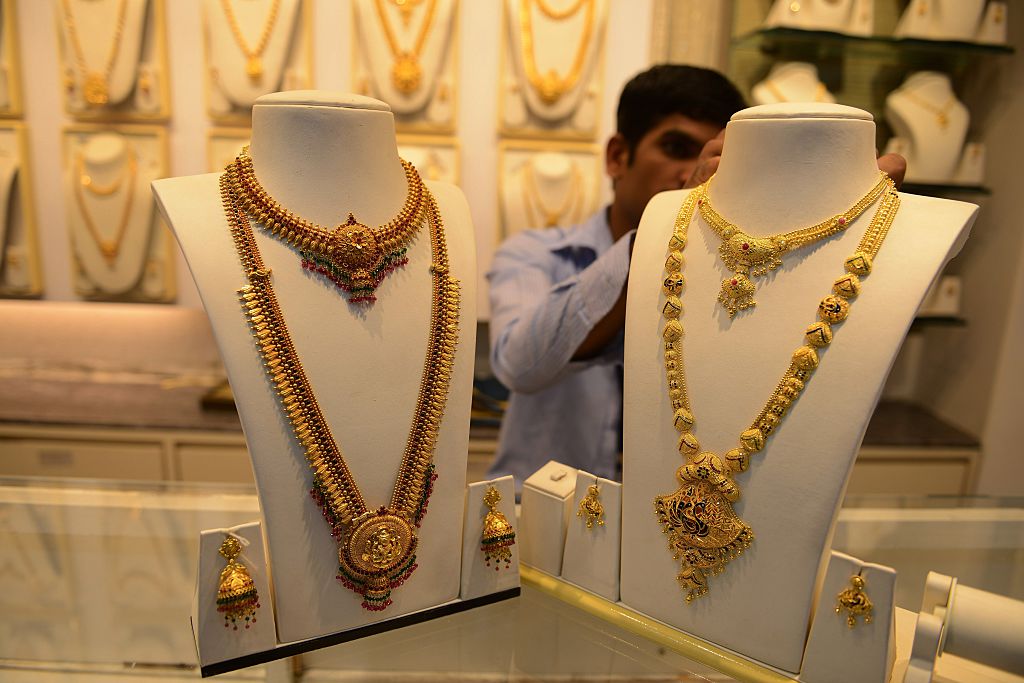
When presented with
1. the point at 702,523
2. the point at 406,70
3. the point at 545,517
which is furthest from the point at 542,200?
the point at 702,523

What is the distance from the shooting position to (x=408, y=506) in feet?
2.51

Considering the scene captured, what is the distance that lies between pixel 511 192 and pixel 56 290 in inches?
55.3

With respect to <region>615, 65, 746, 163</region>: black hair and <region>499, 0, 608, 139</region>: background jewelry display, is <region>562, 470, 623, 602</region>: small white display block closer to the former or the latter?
<region>615, 65, 746, 163</region>: black hair

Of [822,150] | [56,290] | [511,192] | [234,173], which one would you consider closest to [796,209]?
[822,150]

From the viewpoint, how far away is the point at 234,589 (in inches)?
27.1

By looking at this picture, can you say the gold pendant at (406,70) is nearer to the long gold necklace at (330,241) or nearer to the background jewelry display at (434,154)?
the background jewelry display at (434,154)

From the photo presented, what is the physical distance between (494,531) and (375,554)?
14 cm

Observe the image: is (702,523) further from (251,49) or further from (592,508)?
(251,49)

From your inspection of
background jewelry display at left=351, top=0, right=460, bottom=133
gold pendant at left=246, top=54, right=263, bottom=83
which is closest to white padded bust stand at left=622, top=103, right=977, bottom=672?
background jewelry display at left=351, top=0, right=460, bottom=133

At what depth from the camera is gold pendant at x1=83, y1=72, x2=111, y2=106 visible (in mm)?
1955

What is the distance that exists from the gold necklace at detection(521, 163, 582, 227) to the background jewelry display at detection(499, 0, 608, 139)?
0.14 m

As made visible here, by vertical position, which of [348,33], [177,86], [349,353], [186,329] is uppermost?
[348,33]

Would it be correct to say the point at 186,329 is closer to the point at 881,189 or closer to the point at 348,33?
the point at 348,33

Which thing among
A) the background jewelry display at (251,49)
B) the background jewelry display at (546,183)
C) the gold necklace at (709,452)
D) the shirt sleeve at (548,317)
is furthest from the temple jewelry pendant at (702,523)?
the background jewelry display at (251,49)
